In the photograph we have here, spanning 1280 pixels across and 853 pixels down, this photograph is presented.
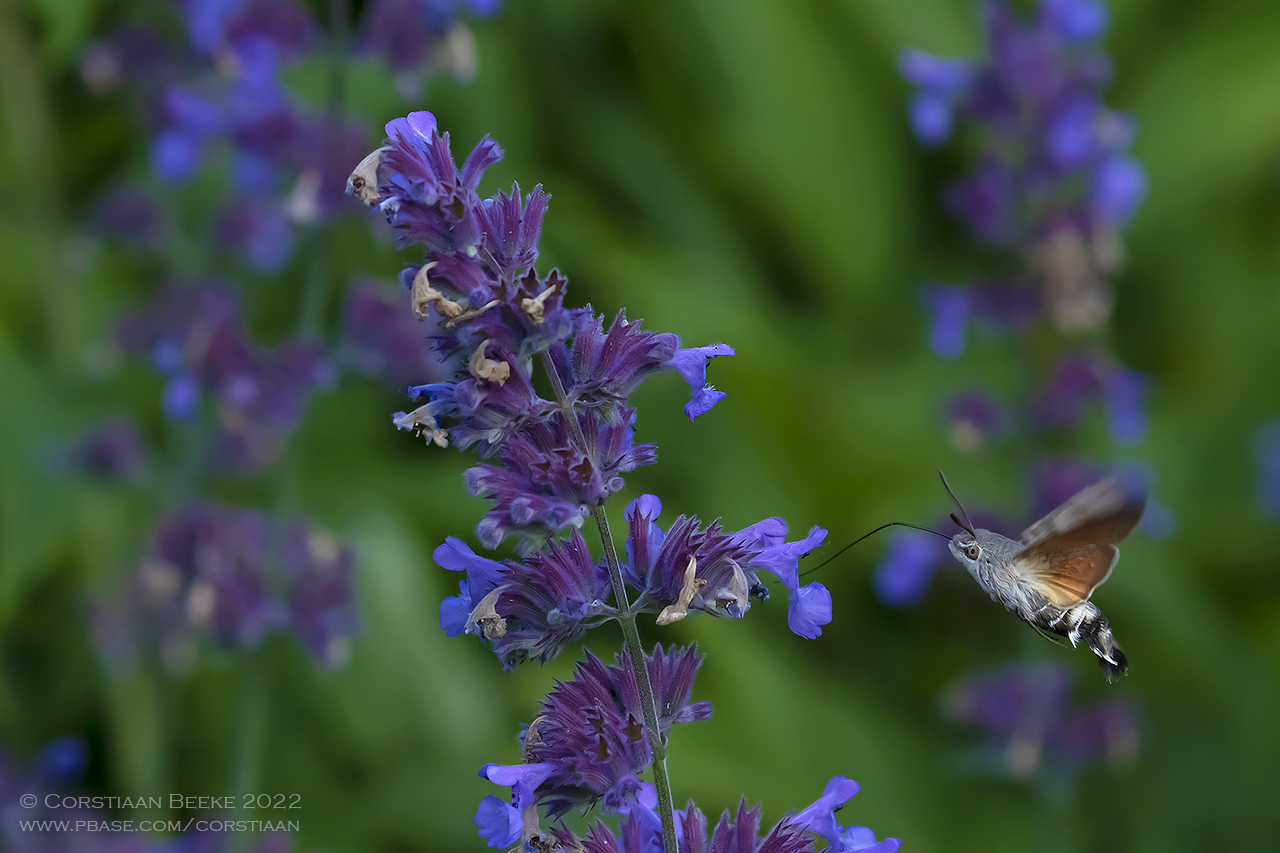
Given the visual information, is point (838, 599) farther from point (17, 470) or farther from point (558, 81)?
point (17, 470)

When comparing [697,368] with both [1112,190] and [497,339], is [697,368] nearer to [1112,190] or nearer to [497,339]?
[497,339]

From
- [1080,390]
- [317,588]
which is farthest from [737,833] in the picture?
[1080,390]

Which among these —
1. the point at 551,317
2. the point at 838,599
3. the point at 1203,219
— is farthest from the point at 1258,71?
the point at 551,317

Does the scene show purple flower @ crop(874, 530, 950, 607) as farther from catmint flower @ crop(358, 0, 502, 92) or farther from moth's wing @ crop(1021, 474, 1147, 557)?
catmint flower @ crop(358, 0, 502, 92)

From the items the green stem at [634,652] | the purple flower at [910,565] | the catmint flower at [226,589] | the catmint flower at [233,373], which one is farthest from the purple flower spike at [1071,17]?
the green stem at [634,652]

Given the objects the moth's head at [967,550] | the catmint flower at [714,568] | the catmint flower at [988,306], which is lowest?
the catmint flower at [714,568]

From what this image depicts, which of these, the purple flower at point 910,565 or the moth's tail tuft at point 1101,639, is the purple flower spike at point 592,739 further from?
the purple flower at point 910,565
